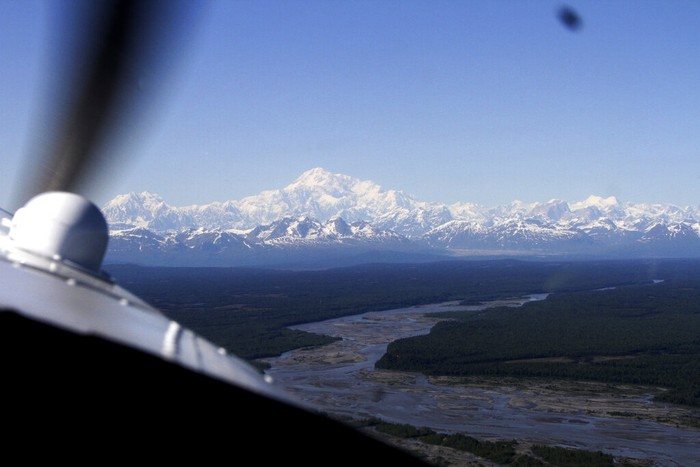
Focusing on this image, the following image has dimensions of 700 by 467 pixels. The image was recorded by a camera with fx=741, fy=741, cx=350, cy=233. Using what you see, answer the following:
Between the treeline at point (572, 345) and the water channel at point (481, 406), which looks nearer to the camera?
the water channel at point (481, 406)

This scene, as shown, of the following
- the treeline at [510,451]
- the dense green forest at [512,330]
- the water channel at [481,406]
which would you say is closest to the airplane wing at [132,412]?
the treeline at [510,451]

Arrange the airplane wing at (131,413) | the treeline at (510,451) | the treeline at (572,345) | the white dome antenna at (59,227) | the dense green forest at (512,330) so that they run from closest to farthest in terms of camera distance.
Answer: the airplane wing at (131,413), the white dome antenna at (59,227), the treeline at (510,451), the treeline at (572,345), the dense green forest at (512,330)

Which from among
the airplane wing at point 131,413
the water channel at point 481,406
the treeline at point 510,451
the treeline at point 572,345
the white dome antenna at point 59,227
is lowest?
the water channel at point 481,406

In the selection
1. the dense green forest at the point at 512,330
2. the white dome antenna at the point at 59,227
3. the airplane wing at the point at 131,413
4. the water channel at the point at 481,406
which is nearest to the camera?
the airplane wing at the point at 131,413

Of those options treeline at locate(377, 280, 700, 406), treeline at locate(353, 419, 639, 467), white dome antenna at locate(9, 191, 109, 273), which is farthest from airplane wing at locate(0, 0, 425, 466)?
treeline at locate(377, 280, 700, 406)

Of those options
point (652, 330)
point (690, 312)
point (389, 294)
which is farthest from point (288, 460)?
point (389, 294)

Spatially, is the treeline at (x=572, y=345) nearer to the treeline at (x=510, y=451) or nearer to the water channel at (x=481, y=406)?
the water channel at (x=481, y=406)

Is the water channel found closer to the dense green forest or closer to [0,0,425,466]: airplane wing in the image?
the dense green forest

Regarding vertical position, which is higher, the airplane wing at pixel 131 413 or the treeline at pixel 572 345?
the airplane wing at pixel 131 413

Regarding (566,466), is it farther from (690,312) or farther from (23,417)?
(690,312)
